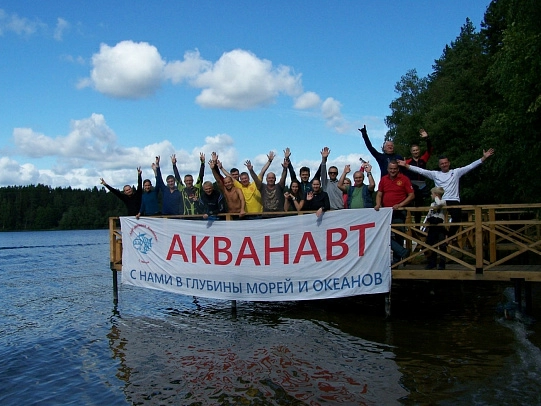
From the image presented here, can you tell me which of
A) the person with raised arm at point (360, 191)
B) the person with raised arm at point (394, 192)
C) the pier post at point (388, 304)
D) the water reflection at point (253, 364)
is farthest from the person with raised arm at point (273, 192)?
the pier post at point (388, 304)

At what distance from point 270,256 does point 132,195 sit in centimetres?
460

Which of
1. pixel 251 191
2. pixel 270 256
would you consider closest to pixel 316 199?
pixel 270 256

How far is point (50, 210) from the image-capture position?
118688 mm

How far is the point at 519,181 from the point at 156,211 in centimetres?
1411

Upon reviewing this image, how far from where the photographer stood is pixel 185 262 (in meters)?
11.1

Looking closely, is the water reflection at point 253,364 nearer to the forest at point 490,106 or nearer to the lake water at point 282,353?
the lake water at point 282,353

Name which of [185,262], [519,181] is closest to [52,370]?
[185,262]

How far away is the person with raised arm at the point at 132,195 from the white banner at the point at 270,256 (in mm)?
1005

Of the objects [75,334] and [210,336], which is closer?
[210,336]

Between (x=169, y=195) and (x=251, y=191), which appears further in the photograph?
(x=169, y=195)

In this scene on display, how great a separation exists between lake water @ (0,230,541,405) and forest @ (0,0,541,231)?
5.15 m

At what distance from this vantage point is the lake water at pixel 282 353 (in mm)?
6867

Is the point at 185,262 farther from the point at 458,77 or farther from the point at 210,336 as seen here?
the point at 458,77

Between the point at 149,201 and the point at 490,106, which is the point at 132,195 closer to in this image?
the point at 149,201
